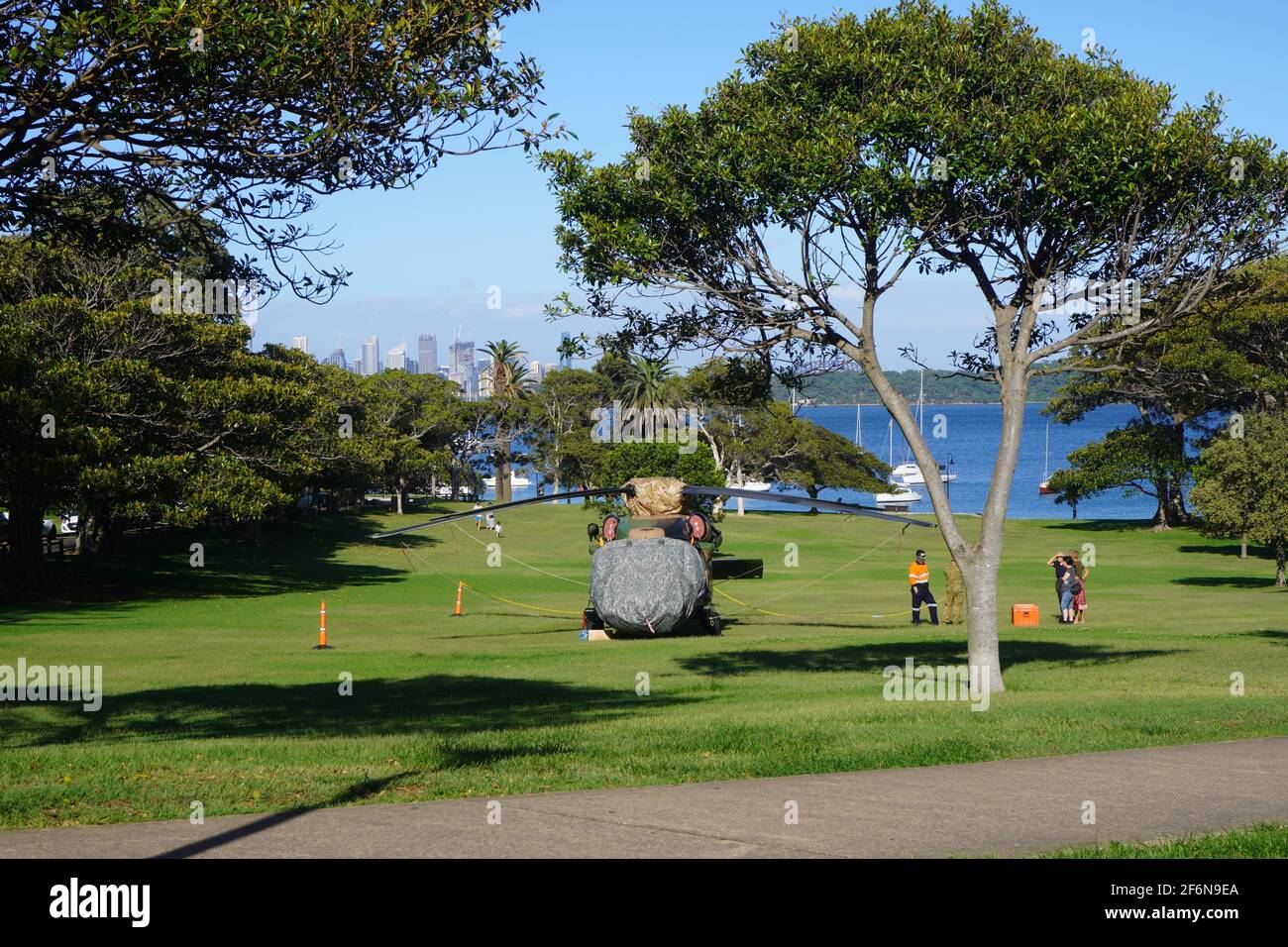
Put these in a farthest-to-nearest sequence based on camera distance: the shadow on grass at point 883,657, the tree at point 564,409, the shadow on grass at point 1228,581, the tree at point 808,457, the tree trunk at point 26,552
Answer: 1. the tree at point 564,409
2. the tree at point 808,457
3. the shadow on grass at point 1228,581
4. the tree trunk at point 26,552
5. the shadow on grass at point 883,657

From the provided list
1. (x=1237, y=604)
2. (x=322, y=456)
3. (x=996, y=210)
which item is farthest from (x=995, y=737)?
(x=322, y=456)

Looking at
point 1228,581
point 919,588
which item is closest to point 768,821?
point 919,588

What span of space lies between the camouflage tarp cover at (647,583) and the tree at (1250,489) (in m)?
24.7

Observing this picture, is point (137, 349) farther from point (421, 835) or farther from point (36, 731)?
point (421, 835)

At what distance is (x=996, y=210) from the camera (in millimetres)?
17984

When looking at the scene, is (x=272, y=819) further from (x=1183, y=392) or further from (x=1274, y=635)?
(x=1183, y=392)

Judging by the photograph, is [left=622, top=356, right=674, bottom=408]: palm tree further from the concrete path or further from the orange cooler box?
the concrete path

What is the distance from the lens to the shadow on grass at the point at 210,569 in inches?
1686

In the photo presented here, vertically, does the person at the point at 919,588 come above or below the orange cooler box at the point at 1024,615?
above

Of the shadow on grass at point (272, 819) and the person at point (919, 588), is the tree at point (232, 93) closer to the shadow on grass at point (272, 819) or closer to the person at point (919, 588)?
the shadow on grass at point (272, 819)

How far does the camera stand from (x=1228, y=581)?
168ft

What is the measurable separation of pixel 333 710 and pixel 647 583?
518 inches

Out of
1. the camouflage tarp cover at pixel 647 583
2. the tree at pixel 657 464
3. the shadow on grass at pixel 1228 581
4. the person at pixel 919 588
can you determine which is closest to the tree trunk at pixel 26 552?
the camouflage tarp cover at pixel 647 583
